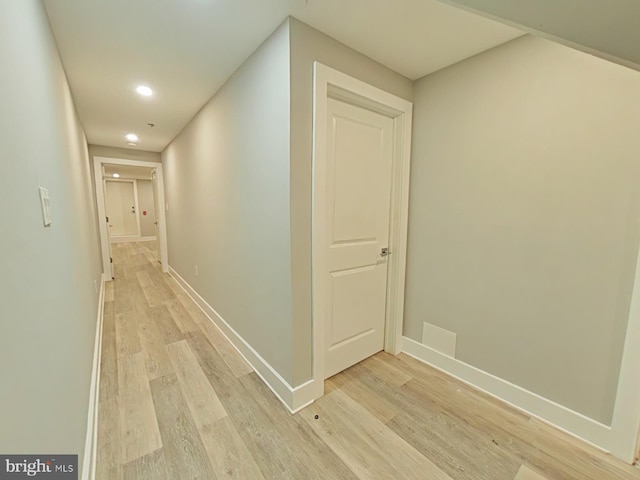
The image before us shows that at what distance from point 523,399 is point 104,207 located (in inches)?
242

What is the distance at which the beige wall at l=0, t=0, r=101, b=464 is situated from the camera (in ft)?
1.99

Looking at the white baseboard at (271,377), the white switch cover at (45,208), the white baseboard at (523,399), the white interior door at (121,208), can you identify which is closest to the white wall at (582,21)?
the white switch cover at (45,208)

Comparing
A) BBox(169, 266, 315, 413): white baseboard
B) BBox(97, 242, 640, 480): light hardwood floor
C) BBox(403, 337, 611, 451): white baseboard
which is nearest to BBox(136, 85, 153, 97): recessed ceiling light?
BBox(169, 266, 315, 413): white baseboard

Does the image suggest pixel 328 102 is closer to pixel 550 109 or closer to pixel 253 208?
pixel 253 208

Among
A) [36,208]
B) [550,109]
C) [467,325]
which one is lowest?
[467,325]

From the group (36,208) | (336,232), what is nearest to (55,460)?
(36,208)

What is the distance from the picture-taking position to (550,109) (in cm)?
148

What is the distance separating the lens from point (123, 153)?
4.57 metres

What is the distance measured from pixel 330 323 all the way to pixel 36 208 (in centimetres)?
163

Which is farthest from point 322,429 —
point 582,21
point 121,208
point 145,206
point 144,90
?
point 121,208

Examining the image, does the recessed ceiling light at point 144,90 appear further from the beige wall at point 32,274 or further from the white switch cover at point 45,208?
the white switch cover at point 45,208

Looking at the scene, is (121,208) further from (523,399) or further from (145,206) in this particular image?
(523,399)

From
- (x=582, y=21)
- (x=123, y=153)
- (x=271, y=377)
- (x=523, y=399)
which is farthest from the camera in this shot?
(x=123, y=153)

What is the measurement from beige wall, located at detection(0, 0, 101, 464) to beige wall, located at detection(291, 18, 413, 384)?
40.6 inches
